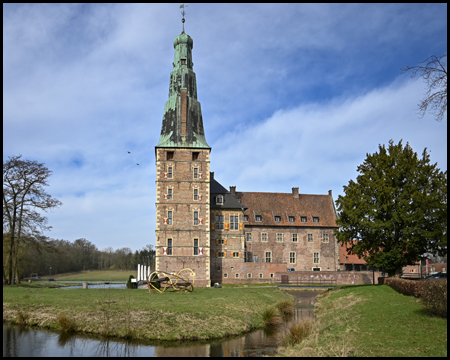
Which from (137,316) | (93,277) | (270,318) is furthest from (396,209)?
(93,277)

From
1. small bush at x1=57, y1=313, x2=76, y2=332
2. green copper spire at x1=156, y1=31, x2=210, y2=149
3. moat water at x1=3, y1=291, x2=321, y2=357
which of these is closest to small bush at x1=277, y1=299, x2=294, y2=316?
moat water at x1=3, y1=291, x2=321, y2=357

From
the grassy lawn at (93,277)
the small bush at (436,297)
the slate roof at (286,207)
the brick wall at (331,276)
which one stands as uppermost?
the slate roof at (286,207)

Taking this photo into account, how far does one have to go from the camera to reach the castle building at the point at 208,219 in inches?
1796

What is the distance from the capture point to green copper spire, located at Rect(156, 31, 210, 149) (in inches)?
1887

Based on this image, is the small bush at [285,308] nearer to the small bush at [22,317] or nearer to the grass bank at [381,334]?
the grass bank at [381,334]

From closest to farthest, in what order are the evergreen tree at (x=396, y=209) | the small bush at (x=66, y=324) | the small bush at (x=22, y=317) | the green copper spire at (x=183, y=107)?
the small bush at (x=66, y=324), the small bush at (x=22, y=317), the evergreen tree at (x=396, y=209), the green copper spire at (x=183, y=107)

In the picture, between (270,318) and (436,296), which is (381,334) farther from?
(270,318)

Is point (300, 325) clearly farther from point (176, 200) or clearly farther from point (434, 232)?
point (176, 200)

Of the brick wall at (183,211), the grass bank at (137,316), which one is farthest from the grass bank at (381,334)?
the brick wall at (183,211)

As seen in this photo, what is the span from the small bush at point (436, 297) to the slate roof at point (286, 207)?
40.0 metres

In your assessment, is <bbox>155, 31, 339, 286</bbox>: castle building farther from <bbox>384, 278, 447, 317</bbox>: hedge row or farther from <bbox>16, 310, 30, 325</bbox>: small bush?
<bbox>384, 278, 447, 317</bbox>: hedge row

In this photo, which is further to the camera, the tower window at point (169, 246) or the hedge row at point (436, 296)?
the tower window at point (169, 246)

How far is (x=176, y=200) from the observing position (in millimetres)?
46156

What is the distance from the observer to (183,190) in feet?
152
